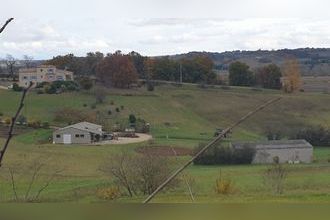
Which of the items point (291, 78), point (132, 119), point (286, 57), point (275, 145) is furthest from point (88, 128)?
point (286, 57)

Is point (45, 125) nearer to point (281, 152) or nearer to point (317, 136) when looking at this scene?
point (281, 152)

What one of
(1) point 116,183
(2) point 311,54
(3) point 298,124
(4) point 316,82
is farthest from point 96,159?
(2) point 311,54

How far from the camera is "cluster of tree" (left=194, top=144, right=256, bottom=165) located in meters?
38.3

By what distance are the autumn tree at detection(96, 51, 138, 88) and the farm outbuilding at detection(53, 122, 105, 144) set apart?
25.2m

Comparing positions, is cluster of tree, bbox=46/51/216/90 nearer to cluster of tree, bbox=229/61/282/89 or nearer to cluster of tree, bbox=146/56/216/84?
cluster of tree, bbox=146/56/216/84

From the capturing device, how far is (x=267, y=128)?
6100cm

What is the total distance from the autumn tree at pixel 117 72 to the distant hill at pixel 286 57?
163 ft

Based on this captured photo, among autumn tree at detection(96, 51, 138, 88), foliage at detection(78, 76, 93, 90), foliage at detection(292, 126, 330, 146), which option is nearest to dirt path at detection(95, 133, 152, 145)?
foliage at detection(292, 126, 330, 146)

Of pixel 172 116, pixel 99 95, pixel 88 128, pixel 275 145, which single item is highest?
pixel 99 95

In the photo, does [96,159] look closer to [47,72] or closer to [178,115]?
[178,115]

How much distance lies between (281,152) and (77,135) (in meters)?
18.0

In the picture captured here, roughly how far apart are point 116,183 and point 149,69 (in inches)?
2452

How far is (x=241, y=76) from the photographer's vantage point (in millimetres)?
83250

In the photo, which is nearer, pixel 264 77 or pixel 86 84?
pixel 86 84
